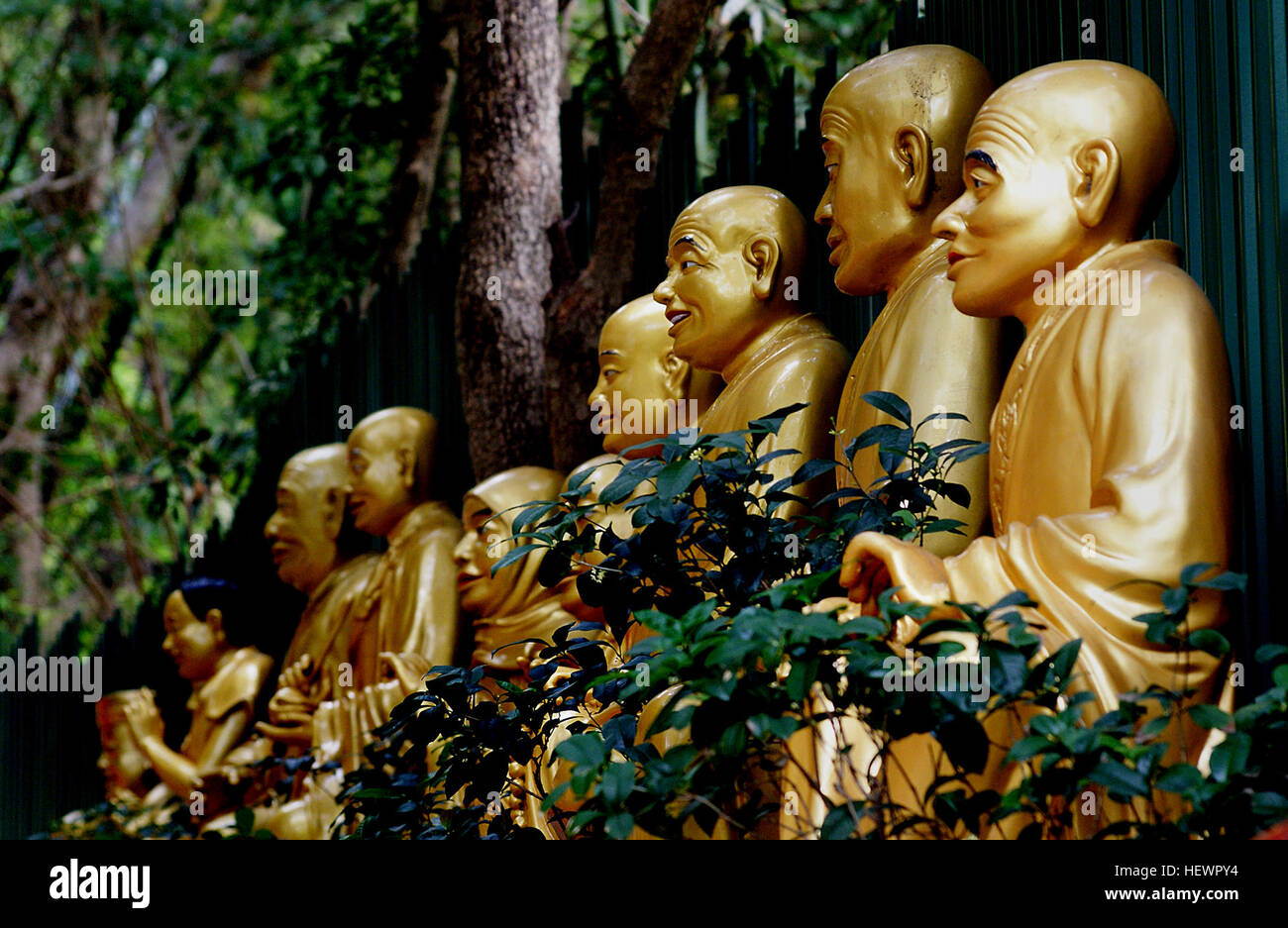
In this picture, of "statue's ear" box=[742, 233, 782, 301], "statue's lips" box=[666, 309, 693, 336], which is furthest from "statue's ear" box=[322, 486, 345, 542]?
"statue's ear" box=[742, 233, 782, 301]

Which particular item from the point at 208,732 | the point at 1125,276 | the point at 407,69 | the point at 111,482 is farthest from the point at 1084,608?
the point at 111,482

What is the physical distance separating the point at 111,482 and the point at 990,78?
7731mm

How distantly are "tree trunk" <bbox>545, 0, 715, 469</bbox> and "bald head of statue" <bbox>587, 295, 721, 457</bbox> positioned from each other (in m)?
0.84

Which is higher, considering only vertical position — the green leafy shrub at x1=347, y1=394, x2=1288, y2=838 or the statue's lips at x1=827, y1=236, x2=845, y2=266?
the statue's lips at x1=827, y1=236, x2=845, y2=266

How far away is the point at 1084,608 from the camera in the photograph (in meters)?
2.87

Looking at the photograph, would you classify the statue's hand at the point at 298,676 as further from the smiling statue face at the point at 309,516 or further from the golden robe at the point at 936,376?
the golden robe at the point at 936,376

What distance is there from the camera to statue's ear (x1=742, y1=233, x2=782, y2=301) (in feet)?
14.6

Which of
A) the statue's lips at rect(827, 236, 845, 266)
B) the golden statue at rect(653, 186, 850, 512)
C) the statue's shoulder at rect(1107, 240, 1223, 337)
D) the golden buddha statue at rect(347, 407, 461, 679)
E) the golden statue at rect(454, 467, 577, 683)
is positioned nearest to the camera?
the statue's shoulder at rect(1107, 240, 1223, 337)

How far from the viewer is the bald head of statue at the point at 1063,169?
3.24 meters

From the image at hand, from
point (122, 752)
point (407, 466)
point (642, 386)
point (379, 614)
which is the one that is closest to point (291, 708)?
point (379, 614)

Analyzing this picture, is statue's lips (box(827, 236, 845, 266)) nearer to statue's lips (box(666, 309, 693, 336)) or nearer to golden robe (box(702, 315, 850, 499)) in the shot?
golden robe (box(702, 315, 850, 499))

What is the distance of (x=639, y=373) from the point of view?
4949 millimetres

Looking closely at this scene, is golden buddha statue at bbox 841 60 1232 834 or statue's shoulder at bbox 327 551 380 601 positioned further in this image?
statue's shoulder at bbox 327 551 380 601

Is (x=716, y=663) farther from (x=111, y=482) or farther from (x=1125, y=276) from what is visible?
(x=111, y=482)
